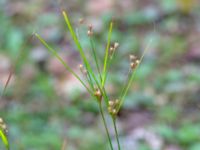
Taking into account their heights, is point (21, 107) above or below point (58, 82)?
below

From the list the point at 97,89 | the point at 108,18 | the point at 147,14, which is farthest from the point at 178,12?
the point at 97,89

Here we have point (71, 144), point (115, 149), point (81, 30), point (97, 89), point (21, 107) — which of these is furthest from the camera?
point (81, 30)

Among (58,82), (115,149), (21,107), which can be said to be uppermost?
(58,82)

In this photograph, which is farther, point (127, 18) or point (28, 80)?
point (127, 18)

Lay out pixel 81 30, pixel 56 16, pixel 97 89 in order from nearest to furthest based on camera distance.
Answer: pixel 97 89, pixel 81 30, pixel 56 16

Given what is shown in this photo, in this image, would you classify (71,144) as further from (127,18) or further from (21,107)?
(127,18)

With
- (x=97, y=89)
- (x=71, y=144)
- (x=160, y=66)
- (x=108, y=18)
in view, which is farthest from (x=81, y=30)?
(x=97, y=89)
